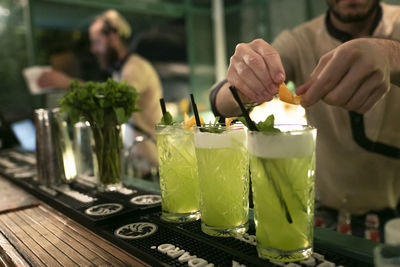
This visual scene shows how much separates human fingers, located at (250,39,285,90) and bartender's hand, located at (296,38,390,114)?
0.33ft

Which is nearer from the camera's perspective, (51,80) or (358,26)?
(358,26)

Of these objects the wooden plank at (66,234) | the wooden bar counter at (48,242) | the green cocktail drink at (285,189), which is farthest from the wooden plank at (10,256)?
the green cocktail drink at (285,189)

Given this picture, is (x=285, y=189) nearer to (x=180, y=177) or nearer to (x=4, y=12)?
(x=180, y=177)

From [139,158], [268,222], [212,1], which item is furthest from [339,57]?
[212,1]

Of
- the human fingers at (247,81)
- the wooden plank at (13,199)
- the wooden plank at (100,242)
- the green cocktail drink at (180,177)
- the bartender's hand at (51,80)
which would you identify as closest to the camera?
the wooden plank at (100,242)

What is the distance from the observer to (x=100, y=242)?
100 centimetres

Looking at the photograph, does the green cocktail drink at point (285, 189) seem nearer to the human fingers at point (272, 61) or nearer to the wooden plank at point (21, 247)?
the human fingers at point (272, 61)

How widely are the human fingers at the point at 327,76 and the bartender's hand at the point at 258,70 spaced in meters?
0.11

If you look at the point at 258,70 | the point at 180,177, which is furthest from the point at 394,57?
the point at 180,177

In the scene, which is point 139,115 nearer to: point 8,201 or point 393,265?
point 8,201

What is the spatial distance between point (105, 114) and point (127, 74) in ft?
5.53

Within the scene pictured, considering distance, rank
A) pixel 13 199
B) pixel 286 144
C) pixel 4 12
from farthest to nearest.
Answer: pixel 4 12 < pixel 13 199 < pixel 286 144

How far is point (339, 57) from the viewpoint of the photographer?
0.79 metres

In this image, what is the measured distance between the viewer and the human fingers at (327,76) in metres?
0.79
